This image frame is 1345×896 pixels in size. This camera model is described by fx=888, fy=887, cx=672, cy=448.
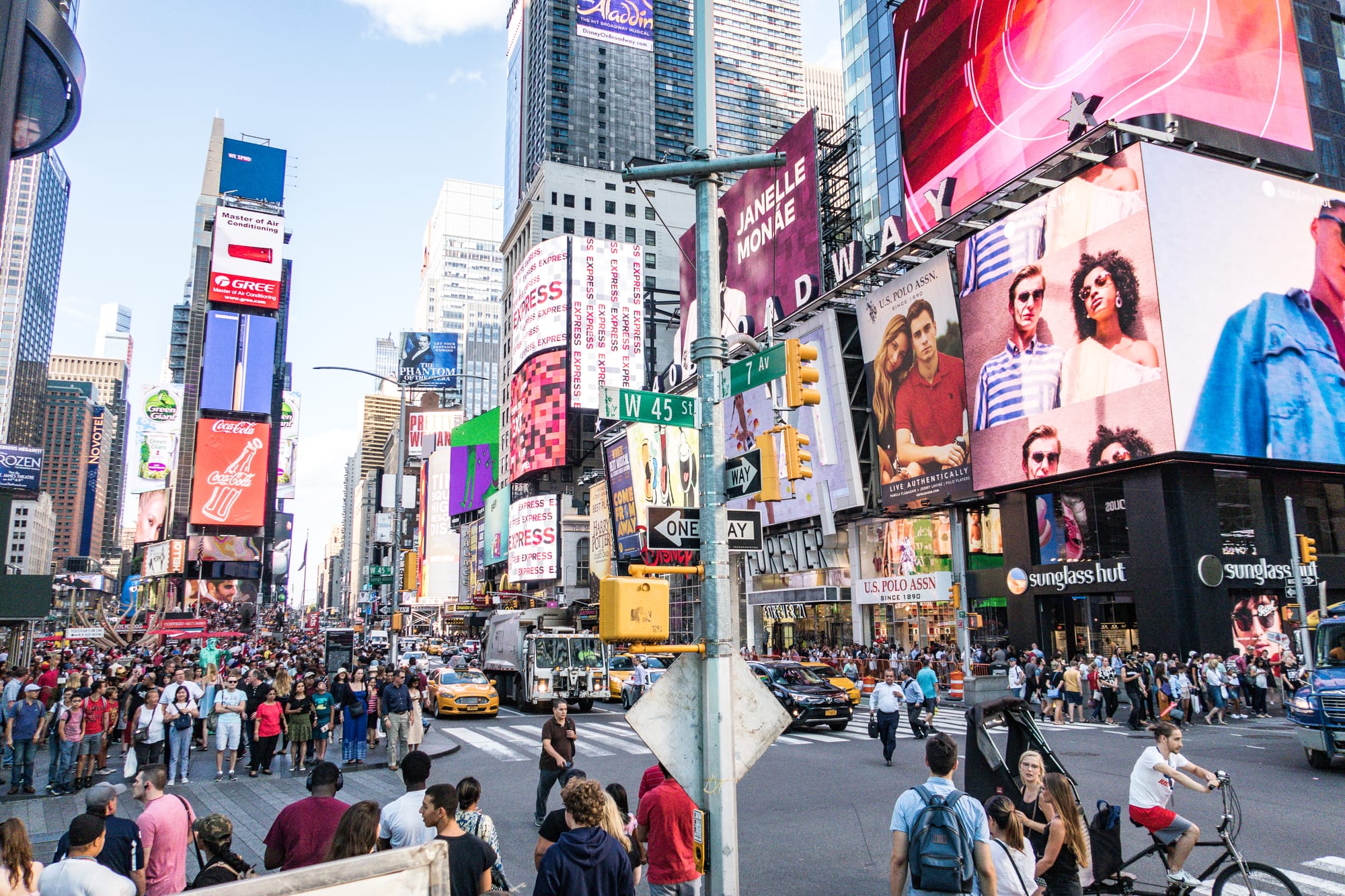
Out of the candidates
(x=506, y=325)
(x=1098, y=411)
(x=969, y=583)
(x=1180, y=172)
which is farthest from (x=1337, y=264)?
(x=506, y=325)

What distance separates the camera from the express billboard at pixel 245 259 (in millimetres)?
71062

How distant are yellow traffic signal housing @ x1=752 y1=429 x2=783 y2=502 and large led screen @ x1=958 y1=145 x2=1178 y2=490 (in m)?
27.8

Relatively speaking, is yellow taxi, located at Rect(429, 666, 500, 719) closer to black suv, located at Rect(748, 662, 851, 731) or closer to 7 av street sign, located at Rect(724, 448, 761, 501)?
black suv, located at Rect(748, 662, 851, 731)

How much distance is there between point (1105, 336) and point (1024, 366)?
3.67 m

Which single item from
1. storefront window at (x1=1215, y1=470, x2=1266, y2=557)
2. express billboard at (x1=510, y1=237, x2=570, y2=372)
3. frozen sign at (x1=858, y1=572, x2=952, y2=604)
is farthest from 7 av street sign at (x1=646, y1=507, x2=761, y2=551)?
express billboard at (x1=510, y1=237, x2=570, y2=372)

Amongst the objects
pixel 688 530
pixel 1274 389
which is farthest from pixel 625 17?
pixel 688 530

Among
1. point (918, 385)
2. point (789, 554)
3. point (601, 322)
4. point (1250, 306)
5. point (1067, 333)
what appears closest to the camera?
point (1250, 306)

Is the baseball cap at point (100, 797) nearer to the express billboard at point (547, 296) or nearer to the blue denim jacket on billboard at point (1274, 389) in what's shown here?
the blue denim jacket on billboard at point (1274, 389)

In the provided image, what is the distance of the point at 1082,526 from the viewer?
35.4 m

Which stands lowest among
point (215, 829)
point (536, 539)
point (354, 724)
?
point (354, 724)

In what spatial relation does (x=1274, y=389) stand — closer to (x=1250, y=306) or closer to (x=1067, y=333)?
(x=1250, y=306)

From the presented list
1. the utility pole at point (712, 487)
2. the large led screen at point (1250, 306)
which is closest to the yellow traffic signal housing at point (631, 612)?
the utility pole at point (712, 487)

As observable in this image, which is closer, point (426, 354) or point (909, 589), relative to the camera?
point (909, 589)

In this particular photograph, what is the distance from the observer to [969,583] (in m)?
40.3
